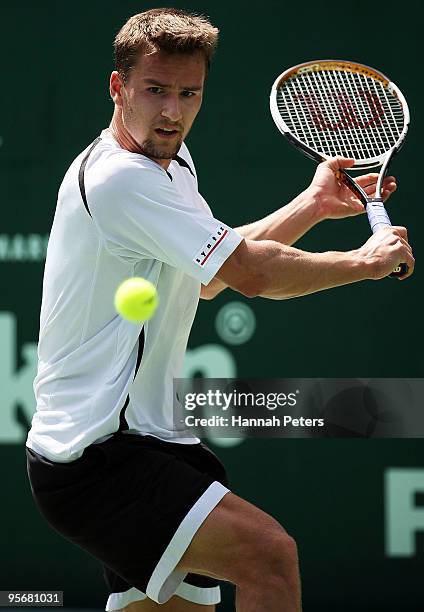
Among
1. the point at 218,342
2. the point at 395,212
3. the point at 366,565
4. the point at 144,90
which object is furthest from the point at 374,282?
the point at 144,90

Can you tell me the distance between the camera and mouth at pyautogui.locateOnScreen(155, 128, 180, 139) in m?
2.88

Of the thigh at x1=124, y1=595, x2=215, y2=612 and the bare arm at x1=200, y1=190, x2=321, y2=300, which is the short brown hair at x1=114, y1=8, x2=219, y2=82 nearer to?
the bare arm at x1=200, y1=190, x2=321, y2=300

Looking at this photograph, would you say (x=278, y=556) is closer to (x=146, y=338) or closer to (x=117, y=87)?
(x=146, y=338)

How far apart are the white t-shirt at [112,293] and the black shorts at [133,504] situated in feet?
0.15

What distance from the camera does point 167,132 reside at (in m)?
2.90

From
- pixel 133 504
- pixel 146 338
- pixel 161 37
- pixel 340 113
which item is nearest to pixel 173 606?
pixel 133 504

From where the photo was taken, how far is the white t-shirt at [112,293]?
2771mm

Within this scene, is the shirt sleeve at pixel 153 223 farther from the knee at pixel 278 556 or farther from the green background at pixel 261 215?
the green background at pixel 261 215

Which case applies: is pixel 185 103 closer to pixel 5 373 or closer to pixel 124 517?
pixel 124 517

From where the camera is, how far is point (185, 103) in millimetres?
2908

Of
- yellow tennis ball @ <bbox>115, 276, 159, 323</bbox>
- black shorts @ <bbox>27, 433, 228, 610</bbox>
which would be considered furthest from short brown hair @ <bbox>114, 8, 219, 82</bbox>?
black shorts @ <bbox>27, 433, 228, 610</bbox>

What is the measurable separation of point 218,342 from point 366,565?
3.28ft

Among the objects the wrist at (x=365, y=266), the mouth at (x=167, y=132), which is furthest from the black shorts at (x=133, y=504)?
the mouth at (x=167, y=132)

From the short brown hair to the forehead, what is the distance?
0.01 metres
